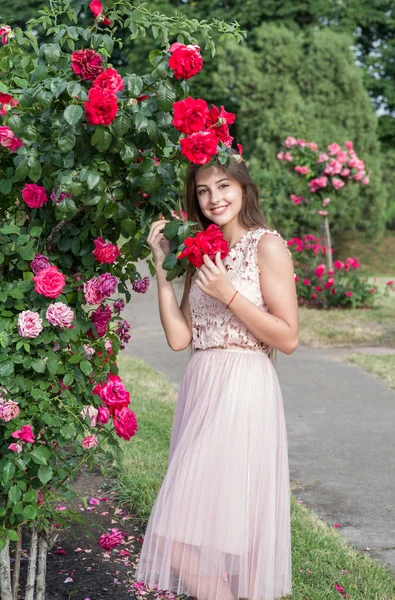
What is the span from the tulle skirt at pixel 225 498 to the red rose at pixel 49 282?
26.2 inches

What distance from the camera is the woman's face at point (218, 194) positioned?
2.61 meters

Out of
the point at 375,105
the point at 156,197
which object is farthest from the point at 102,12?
the point at 375,105

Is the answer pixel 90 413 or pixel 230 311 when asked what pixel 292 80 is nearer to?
pixel 230 311

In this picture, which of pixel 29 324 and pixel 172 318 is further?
pixel 172 318

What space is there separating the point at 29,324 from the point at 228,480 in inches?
31.8

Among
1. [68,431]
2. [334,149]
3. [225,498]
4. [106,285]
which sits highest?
[334,149]

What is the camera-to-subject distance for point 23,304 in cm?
223

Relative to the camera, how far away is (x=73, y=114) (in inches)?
76.9

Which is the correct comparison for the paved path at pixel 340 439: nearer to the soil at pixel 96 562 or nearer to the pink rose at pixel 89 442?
the soil at pixel 96 562

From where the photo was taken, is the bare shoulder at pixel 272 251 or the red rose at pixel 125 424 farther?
the bare shoulder at pixel 272 251

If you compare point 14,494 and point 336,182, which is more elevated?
point 336,182

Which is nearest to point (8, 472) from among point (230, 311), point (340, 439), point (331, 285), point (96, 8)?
point (230, 311)

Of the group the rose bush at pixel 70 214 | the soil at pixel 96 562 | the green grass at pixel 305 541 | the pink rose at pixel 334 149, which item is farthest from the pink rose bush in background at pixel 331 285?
the rose bush at pixel 70 214

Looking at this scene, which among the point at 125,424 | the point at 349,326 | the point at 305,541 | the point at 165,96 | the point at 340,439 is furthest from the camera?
the point at 349,326
